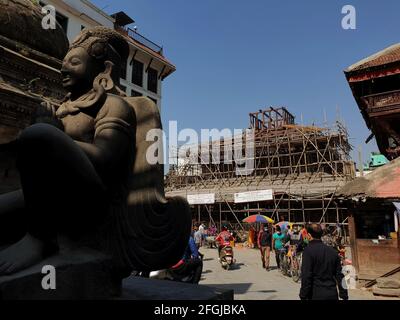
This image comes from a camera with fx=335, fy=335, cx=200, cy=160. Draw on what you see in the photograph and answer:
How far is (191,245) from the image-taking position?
286 inches

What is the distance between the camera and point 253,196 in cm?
2159

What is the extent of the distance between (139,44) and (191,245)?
20942mm

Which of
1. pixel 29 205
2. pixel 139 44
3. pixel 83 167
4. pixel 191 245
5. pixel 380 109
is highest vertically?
pixel 139 44

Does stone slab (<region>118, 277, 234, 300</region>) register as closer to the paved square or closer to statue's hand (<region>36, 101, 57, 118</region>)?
statue's hand (<region>36, 101, 57, 118</region>)

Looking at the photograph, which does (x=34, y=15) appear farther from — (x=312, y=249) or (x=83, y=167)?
(x=312, y=249)

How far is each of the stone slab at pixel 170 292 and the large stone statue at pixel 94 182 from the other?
0.21 metres

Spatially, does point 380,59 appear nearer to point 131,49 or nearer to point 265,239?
point 265,239

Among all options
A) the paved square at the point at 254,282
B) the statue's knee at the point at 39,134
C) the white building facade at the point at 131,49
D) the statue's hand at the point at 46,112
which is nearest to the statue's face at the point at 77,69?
the statue's hand at the point at 46,112

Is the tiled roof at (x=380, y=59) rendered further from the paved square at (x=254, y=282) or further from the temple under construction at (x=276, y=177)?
the temple under construction at (x=276, y=177)

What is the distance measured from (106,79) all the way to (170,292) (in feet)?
5.47

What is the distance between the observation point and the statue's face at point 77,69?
2.50 meters

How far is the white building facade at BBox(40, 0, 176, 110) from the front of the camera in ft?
62.8
